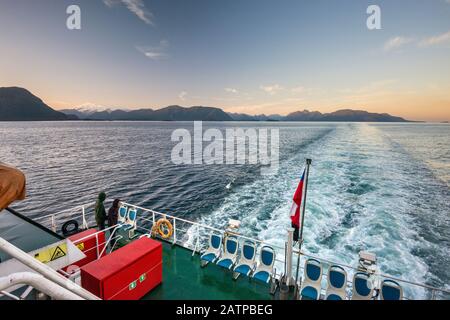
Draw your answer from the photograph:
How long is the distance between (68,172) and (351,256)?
3565cm

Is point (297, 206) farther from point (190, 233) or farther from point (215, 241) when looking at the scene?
point (190, 233)

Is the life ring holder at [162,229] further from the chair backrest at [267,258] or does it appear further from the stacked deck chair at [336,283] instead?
the stacked deck chair at [336,283]

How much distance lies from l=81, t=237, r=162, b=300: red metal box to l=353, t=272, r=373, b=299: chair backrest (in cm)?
555

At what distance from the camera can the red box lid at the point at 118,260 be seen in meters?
5.29

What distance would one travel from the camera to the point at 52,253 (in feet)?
19.5

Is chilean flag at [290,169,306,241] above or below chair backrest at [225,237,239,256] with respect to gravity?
above

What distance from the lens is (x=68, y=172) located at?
105 ft

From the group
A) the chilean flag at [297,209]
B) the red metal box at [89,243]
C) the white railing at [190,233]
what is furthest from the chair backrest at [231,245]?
the red metal box at [89,243]

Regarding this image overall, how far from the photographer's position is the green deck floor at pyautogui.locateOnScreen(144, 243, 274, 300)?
6461mm

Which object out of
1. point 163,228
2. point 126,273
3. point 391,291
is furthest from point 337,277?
point 163,228

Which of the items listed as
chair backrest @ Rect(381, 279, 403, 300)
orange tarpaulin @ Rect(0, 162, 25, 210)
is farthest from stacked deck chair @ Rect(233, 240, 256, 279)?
orange tarpaulin @ Rect(0, 162, 25, 210)

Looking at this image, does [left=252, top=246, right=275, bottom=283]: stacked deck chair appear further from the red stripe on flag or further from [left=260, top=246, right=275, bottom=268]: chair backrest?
the red stripe on flag

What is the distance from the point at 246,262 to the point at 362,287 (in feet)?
11.1
